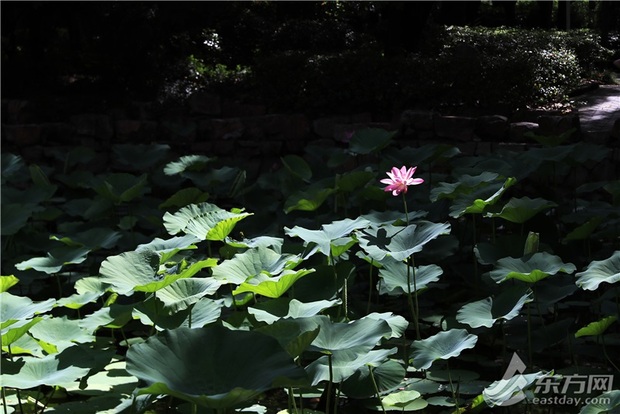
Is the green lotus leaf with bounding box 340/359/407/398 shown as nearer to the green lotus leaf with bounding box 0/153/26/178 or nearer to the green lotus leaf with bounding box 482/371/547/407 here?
the green lotus leaf with bounding box 482/371/547/407

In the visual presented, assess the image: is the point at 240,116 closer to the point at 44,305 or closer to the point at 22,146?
the point at 22,146

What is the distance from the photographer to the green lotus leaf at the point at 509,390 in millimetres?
2393

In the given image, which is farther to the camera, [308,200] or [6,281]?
[308,200]

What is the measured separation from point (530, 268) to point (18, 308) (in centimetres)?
183

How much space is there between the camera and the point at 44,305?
2.85 m

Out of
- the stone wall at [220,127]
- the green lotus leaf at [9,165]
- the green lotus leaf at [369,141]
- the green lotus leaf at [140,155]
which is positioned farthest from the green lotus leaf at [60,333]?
the stone wall at [220,127]

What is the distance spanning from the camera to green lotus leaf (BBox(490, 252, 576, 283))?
9.18 feet

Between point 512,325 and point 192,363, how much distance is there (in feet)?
6.07

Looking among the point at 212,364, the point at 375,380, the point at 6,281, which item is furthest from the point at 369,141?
the point at 212,364

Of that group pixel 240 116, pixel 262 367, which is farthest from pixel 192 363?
pixel 240 116

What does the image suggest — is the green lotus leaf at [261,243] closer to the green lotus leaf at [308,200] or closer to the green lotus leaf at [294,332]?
the green lotus leaf at [308,200]

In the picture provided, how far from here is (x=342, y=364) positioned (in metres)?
2.42

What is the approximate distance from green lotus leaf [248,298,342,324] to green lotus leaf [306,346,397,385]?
0.17 m

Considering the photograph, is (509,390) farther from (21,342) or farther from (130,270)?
(21,342)
